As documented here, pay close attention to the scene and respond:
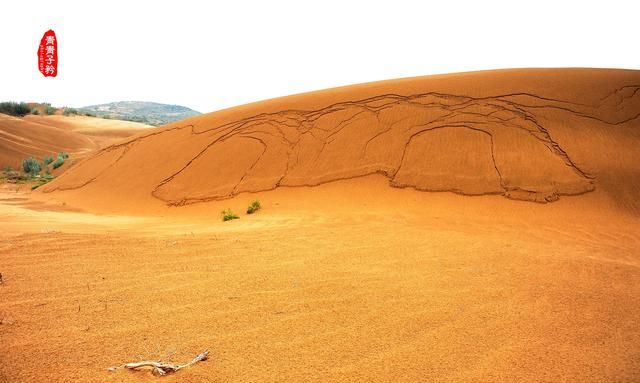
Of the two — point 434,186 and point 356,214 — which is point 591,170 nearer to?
point 434,186

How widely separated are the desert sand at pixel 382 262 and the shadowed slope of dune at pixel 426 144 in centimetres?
7

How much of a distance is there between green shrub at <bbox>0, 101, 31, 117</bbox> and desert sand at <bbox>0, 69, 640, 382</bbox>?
43.9 m

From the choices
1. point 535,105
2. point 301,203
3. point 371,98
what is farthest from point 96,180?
point 535,105

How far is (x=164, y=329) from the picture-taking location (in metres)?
2.34

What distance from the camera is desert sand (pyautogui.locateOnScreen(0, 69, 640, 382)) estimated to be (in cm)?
210

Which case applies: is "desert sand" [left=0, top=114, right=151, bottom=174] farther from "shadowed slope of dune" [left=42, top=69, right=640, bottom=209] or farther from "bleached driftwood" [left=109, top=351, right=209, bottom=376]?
"bleached driftwood" [left=109, top=351, right=209, bottom=376]

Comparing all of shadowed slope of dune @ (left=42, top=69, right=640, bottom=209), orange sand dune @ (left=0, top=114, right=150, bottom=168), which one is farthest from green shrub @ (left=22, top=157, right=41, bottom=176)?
shadowed slope of dune @ (left=42, top=69, right=640, bottom=209)

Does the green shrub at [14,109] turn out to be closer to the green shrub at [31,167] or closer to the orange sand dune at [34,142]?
the orange sand dune at [34,142]

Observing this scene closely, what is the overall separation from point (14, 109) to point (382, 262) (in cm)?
5641

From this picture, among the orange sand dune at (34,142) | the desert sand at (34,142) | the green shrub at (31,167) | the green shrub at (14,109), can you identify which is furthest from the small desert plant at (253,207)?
the green shrub at (14,109)

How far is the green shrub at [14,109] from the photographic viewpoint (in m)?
43.0

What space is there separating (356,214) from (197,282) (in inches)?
186

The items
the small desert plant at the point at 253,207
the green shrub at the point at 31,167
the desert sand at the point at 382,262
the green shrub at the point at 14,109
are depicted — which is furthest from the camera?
the green shrub at the point at 14,109

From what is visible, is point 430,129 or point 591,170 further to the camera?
point 430,129
